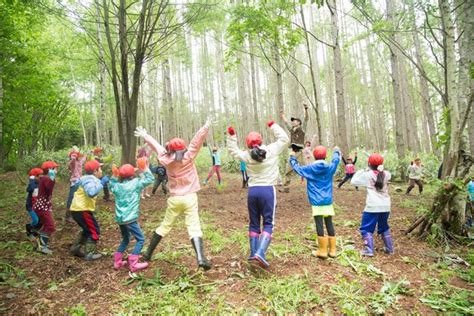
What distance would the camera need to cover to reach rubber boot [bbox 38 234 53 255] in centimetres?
496

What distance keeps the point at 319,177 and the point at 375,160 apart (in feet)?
3.21

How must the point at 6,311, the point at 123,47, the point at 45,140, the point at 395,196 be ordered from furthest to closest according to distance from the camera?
the point at 45,140 < the point at 395,196 < the point at 123,47 < the point at 6,311

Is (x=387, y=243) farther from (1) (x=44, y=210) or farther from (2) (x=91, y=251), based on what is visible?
(1) (x=44, y=210)

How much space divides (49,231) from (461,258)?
22.4ft

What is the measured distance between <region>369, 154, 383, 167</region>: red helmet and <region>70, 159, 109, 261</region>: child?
4.20 m

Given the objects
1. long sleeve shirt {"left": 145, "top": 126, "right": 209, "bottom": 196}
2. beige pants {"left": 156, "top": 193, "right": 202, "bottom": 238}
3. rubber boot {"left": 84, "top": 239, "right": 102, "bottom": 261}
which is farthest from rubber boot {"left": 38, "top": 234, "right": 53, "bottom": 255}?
long sleeve shirt {"left": 145, "top": 126, "right": 209, "bottom": 196}

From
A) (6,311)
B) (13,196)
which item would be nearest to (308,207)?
(6,311)

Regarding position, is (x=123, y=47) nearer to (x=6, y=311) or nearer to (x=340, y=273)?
(x=6, y=311)

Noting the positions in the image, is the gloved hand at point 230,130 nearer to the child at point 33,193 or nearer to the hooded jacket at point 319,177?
the hooded jacket at point 319,177

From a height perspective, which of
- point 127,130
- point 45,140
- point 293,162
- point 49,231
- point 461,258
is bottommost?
point 461,258

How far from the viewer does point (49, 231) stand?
521 cm

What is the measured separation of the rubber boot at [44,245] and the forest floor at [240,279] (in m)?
0.10

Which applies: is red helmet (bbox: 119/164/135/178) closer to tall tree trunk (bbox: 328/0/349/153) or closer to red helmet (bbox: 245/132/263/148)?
red helmet (bbox: 245/132/263/148)

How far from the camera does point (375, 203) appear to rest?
4.45 m
